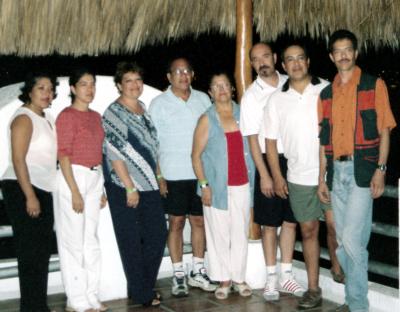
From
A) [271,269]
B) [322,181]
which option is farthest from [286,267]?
[322,181]

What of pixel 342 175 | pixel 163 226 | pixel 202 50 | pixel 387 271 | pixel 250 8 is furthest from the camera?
pixel 202 50

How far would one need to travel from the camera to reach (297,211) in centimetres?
478

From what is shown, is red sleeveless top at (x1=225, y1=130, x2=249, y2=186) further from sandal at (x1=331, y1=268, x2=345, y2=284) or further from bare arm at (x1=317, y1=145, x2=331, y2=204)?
sandal at (x1=331, y1=268, x2=345, y2=284)

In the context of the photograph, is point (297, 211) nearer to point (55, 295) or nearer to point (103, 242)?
point (103, 242)

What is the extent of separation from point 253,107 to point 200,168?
62 centimetres

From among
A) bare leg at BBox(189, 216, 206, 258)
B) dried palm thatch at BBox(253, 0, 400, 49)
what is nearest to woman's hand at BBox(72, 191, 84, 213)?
bare leg at BBox(189, 216, 206, 258)

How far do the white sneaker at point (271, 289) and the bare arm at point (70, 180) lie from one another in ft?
5.25

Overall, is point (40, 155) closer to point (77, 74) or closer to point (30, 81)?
point (30, 81)

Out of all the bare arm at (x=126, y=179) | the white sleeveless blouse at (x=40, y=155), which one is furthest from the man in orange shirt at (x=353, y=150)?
the white sleeveless blouse at (x=40, y=155)

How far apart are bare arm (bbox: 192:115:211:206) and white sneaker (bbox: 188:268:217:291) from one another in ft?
2.41

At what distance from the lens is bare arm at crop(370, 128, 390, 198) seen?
416 cm

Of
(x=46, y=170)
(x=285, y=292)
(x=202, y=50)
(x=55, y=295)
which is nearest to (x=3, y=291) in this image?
(x=55, y=295)

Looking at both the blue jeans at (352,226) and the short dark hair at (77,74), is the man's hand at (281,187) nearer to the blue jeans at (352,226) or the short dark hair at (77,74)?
the blue jeans at (352,226)

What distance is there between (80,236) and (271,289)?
1539 mm
